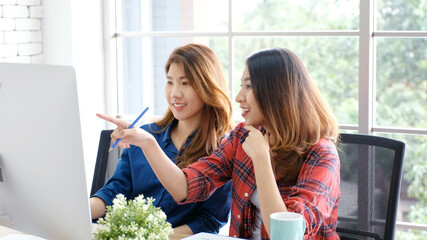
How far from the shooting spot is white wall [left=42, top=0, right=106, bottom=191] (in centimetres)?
313

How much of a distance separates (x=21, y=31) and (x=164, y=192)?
146cm

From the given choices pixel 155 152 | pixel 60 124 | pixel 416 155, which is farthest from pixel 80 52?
pixel 60 124

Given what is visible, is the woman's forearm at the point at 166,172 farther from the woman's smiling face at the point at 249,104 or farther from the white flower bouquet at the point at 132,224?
the white flower bouquet at the point at 132,224

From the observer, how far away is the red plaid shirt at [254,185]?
1637 millimetres

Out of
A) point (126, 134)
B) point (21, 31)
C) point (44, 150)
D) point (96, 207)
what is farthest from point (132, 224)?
point (21, 31)

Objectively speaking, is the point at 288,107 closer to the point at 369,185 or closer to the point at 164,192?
the point at 369,185

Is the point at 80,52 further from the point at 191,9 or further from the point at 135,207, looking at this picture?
the point at 135,207

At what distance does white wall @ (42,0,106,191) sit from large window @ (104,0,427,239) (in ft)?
0.76

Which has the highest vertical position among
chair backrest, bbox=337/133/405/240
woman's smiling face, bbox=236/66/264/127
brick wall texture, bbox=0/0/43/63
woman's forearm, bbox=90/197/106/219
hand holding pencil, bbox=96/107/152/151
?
brick wall texture, bbox=0/0/43/63

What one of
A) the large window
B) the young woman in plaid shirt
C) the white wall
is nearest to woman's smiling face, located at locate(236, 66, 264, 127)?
the young woman in plaid shirt

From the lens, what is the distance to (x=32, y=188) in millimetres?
1368

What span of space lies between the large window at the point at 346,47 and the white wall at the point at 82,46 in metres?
0.23

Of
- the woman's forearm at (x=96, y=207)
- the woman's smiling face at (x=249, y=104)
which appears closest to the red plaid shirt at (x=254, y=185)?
the woman's smiling face at (x=249, y=104)

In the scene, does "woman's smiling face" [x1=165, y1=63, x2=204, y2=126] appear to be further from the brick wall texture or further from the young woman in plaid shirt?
the brick wall texture
